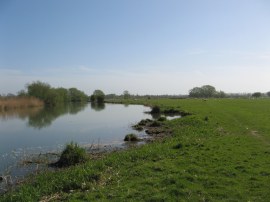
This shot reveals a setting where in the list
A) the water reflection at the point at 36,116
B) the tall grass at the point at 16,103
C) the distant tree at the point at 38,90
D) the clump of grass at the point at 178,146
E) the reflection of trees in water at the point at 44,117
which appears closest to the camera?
the clump of grass at the point at 178,146

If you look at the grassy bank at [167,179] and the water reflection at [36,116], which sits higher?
the grassy bank at [167,179]

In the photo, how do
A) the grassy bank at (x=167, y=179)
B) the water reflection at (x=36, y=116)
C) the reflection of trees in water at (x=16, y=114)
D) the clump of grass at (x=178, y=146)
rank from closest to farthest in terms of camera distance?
the grassy bank at (x=167, y=179)
the clump of grass at (x=178, y=146)
the water reflection at (x=36, y=116)
the reflection of trees in water at (x=16, y=114)

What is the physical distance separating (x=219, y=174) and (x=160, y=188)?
113 inches

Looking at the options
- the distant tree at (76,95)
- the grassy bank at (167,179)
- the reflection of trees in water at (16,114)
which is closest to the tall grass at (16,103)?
the reflection of trees in water at (16,114)

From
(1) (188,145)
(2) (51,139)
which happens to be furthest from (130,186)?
(2) (51,139)

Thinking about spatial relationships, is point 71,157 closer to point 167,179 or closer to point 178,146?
point 178,146

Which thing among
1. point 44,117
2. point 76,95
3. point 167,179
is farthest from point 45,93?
point 167,179

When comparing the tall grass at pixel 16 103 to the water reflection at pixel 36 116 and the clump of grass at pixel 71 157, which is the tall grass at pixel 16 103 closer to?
the water reflection at pixel 36 116

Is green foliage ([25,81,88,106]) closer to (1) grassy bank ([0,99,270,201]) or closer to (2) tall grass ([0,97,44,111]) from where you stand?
(2) tall grass ([0,97,44,111])

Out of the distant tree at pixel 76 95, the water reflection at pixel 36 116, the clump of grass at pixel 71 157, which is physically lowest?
the water reflection at pixel 36 116

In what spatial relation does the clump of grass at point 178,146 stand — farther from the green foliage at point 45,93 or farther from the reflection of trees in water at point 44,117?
the green foliage at point 45,93

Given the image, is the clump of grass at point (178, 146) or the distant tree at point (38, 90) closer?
the clump of grass at point (178, 146)

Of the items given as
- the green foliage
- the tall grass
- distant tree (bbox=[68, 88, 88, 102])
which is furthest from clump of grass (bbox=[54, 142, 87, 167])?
distant tree (bbox=[68, 88, 88, 102])

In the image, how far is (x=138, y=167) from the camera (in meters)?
14.0
